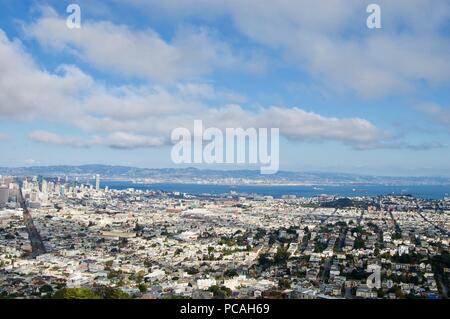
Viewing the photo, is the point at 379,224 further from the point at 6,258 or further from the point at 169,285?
the point at 6,258

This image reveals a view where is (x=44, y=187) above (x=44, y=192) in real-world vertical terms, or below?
above

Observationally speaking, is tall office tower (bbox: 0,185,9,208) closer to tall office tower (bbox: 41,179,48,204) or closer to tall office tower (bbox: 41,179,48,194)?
tall office tower (bbox: 41,179,48,204)

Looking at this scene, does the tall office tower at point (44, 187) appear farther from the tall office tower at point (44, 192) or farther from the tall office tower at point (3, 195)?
the tall office tower at point (3, 195)

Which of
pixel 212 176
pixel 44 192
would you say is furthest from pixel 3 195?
pixel 212 176

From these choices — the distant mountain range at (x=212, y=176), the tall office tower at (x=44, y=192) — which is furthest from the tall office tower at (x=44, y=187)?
the distant mountain range at (x=212, y=176)

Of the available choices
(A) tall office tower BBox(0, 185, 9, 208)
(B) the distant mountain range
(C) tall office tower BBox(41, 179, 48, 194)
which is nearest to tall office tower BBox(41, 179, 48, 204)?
(C) tall office tower BBox(41, 179, 48, 194)

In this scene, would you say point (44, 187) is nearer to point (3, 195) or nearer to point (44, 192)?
point (44, 192)
